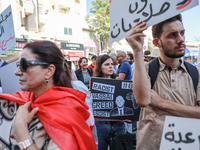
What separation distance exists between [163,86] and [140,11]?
2.18 feet

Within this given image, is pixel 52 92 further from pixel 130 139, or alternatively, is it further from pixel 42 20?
pixel 42 20

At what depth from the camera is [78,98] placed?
1454 mm

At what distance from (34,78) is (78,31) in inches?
929

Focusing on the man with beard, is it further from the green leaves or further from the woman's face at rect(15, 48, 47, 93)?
the green leaves

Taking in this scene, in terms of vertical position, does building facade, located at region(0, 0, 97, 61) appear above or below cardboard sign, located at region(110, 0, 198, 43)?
above

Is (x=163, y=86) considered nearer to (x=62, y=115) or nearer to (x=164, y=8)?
(x=164, y=8)

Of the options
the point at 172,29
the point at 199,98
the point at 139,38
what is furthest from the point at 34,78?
the point at 199,98

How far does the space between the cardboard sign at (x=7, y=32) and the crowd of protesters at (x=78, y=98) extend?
1396mm

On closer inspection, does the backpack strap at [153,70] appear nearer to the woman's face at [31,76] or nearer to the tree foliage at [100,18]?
the woman's face at [31,76]

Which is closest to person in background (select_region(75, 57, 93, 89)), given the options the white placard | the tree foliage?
the white placard

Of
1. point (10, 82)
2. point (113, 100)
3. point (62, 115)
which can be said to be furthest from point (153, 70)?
point (10, 82)

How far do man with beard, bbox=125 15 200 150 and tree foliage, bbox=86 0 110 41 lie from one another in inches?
955

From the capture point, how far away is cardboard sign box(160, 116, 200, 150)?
93 centimetres

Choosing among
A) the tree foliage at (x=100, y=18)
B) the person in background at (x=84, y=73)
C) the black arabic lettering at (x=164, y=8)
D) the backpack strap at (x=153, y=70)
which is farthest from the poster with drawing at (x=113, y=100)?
the tree foliage at (x=100, y=18)
